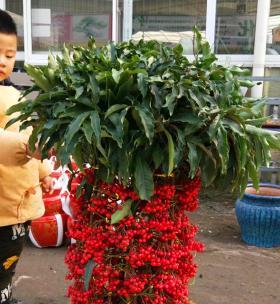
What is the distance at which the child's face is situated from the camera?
2.17m

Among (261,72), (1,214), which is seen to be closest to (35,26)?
(261,72)

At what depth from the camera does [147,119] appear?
5.32 ft

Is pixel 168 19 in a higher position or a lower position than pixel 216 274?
higher

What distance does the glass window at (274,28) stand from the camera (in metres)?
5.80

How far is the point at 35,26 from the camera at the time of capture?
22.3ft

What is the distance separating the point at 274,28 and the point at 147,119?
185 inches

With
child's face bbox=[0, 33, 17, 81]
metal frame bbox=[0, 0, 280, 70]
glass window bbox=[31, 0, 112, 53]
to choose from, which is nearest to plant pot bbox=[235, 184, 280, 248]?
metal frame bbox=[0, 0, 280, 70]

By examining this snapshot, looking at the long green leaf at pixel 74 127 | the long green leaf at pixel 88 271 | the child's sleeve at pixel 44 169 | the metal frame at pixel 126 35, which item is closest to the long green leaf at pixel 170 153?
the long green leaf at pixel 74 127

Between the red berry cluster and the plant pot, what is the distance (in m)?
2.40

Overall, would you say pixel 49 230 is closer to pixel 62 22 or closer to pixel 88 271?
pixel 88 271

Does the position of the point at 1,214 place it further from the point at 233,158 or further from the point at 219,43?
the point at 219,43

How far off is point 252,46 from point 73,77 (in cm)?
461

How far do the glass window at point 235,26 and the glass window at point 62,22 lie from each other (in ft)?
5.39

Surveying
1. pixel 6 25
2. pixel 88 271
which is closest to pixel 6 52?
pixel 6 25
